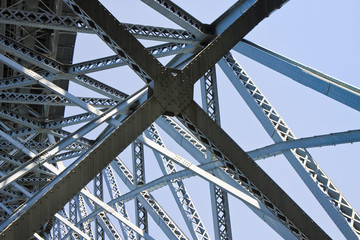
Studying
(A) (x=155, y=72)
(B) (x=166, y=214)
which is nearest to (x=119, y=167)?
(B) (x=166, y=214)

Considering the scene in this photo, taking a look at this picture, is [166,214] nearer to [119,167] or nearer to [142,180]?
[142,180]

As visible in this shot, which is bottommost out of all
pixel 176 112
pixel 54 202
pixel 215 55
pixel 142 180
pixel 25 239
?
pixel 25 239

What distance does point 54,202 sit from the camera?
7859mm

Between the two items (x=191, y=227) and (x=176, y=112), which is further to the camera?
(x=191, y=227)

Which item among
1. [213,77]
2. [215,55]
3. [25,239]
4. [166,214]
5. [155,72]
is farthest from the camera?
[166,214]

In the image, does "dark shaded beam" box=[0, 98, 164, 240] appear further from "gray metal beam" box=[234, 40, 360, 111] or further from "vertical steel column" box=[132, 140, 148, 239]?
"vertical steel column" box=[132, 140, 148, 239]

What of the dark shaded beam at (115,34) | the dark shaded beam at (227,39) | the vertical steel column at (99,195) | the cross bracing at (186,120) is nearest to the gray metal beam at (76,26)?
the cross bracing at (186,120)

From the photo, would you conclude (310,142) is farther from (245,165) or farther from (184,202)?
(184,202)

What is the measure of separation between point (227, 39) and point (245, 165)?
207cm

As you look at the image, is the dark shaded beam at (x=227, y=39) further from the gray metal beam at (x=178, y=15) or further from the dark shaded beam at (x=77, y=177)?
the gray metal beam at (x=178, y=15)

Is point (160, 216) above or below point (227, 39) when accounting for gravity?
above

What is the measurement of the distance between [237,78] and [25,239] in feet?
20.8

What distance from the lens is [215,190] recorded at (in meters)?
13.7

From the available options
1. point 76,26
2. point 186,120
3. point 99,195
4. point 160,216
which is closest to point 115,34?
point 186,120
